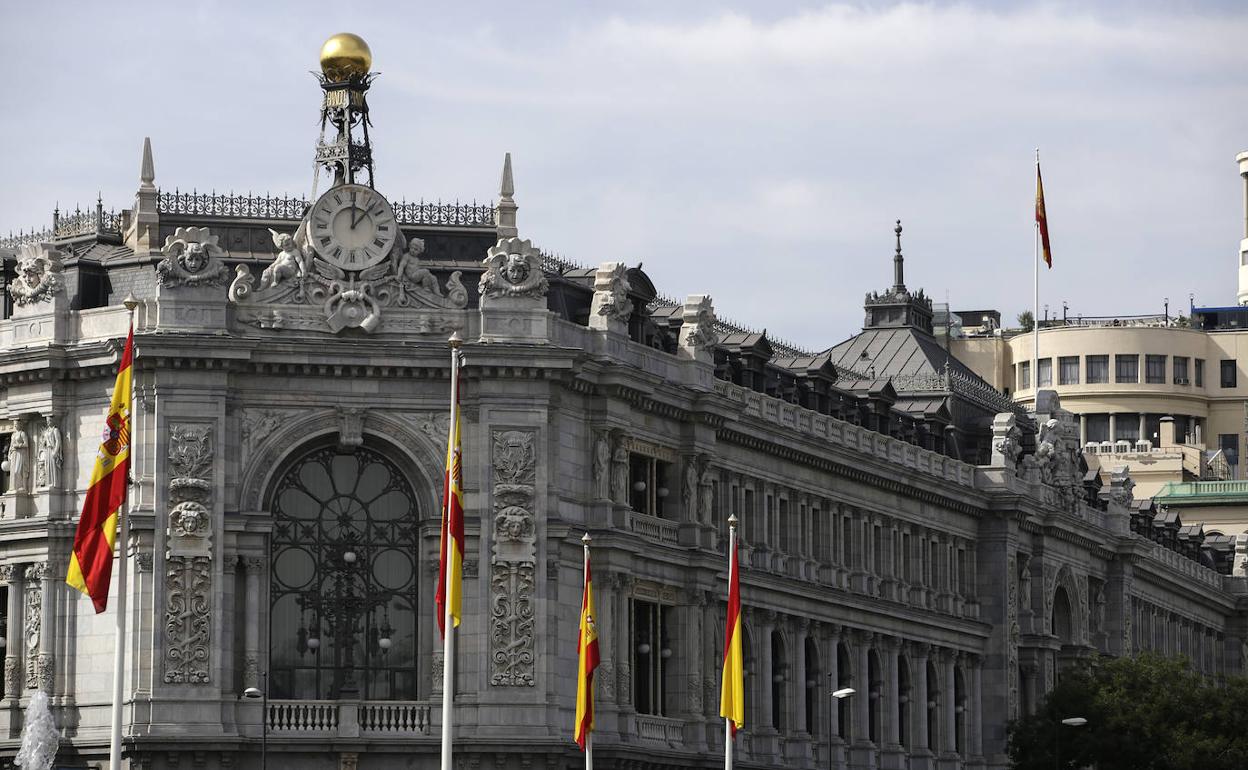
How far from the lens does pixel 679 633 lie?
387ft

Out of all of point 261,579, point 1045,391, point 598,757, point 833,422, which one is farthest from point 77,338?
point 1045,391

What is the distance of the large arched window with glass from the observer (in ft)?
354

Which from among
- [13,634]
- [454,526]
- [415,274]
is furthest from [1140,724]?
[454,526]

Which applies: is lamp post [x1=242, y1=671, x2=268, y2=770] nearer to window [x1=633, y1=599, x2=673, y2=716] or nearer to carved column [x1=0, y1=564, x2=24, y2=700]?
carved column [x1=0, y1=564, x2=24, y2=700]

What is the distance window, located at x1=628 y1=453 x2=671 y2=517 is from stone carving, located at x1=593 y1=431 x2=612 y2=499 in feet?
8.50

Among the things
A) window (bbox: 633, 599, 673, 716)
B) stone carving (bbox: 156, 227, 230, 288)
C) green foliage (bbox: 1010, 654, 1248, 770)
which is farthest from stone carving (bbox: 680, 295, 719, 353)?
green foliage (bbox: 1010, 654, 1248, 770)

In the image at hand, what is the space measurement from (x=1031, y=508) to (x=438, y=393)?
51.3 m

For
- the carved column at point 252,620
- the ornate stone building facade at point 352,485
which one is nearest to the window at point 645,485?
the ornate stone building facade at point 352,485

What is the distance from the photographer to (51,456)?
358ft

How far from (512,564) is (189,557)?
412 inches

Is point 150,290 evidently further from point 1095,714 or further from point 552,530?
point 1095,714

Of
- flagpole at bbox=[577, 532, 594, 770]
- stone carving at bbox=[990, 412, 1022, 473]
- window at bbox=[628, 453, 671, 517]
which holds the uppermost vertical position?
stone carving at bbox=[990, 412, 1022, 473]

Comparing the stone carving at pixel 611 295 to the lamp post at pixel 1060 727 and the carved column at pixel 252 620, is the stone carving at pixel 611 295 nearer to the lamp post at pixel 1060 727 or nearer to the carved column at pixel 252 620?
the carved column at pixel 252 620

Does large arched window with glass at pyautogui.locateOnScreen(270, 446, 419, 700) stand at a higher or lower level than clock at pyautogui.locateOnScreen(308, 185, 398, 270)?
lower
